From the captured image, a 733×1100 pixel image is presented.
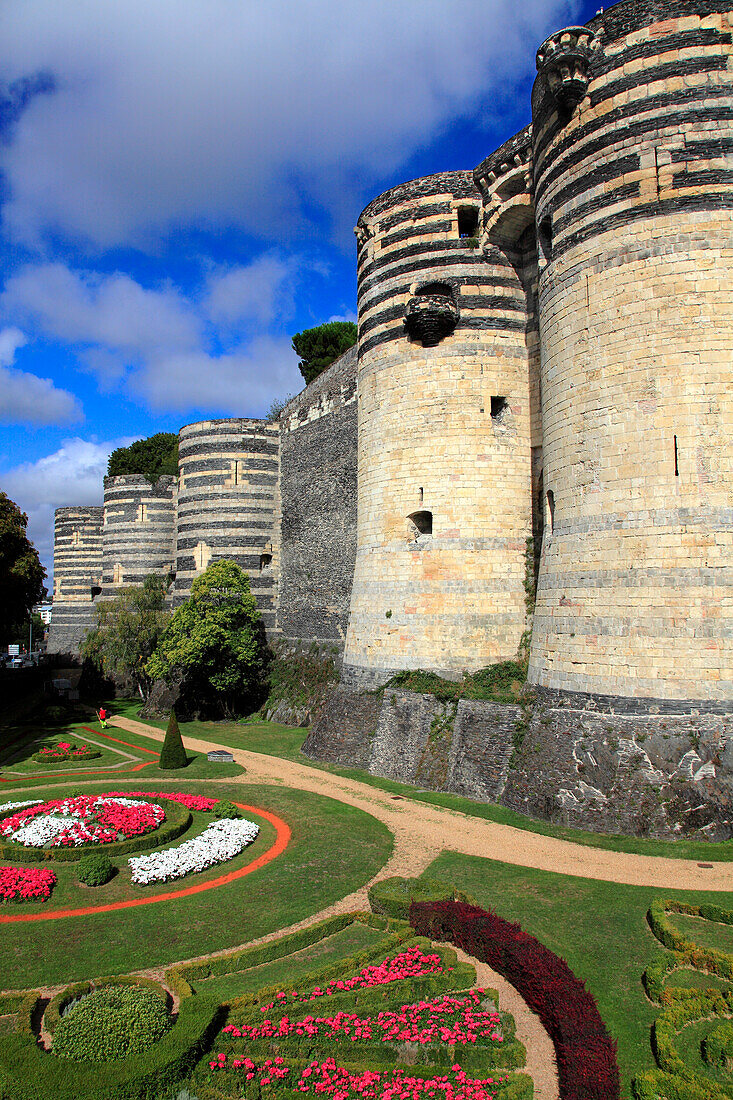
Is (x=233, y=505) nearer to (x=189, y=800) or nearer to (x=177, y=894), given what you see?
(x=189, y=800)

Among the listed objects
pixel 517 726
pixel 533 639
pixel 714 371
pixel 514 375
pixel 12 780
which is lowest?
pixel 12 780

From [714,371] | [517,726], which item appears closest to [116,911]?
[517,726]

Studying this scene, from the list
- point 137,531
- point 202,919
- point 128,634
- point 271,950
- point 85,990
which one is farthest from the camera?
point 137,531

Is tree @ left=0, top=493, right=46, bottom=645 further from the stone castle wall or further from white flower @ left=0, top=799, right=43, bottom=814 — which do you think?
white flower @ left=0, top=799, right=43, bottom=814

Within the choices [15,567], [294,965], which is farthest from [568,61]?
[15,567]

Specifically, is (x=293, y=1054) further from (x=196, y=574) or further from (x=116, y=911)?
(x=196, y=574)

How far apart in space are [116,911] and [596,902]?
7.68 m

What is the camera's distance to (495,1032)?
289 inches

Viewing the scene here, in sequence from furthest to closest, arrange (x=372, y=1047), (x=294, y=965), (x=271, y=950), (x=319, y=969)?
(x=271, y=950) → (x=294, y=965) → (x=319, y=969) → (x=372, y=1047)

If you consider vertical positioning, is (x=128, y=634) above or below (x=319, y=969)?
above

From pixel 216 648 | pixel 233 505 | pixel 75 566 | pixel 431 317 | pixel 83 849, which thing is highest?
pixel 431 317

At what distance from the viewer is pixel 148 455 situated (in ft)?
221

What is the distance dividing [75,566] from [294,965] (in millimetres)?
46365

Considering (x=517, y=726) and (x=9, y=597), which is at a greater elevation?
(x=9, y=597)
